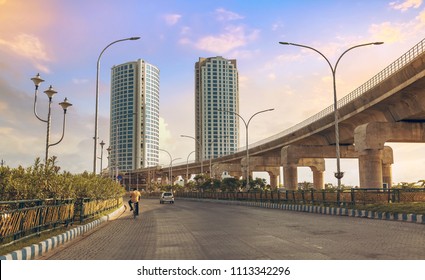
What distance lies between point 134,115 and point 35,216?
143m

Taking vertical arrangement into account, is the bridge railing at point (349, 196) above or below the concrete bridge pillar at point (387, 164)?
below

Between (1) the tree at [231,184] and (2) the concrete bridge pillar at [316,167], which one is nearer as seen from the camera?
(1) the tree at [231,184]

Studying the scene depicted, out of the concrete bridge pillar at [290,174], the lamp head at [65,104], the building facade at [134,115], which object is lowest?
the concrete bridge pillar at [290,174]

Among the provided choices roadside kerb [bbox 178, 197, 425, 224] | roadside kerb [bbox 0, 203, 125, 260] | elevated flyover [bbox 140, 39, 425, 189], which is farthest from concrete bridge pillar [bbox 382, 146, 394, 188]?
roadside kerb [bbox 0, 203, 125, 260]

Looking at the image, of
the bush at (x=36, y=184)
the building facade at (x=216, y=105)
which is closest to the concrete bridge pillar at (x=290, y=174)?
the bush at (x=36, y=184)

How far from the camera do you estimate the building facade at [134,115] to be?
15125cm

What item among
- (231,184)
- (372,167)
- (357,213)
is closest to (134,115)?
(231,184)

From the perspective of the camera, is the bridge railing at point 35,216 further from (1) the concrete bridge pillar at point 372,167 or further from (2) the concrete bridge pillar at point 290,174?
(2) the concrete bridge pillar at point 290,174

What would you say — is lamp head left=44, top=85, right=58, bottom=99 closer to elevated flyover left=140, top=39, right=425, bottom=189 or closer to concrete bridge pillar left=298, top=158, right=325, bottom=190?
elevated flyover left=140, top=39, right=425, bottom=189

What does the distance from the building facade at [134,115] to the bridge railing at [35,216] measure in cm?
12922

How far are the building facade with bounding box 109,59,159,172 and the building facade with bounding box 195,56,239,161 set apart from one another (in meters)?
18.6

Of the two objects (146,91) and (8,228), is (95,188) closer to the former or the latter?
(8,228)

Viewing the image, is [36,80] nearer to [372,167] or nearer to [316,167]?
[372,167]

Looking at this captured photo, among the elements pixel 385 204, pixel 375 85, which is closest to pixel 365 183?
pixel 375 85
